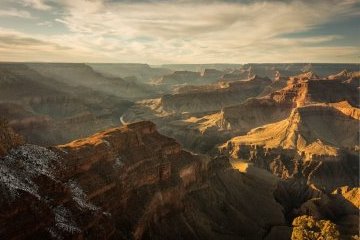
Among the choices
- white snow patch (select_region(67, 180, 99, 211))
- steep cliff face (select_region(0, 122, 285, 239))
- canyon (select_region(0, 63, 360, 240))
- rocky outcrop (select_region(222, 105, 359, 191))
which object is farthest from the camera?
rocky outcrop (select_region(222, 105, 359, 191))

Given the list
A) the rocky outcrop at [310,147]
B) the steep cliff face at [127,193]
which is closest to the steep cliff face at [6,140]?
the steep cliff face at [127,193]

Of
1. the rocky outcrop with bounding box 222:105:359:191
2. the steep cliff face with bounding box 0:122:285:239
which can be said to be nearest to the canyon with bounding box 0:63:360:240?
the steep cliff face with bounding box 0:122:285:239

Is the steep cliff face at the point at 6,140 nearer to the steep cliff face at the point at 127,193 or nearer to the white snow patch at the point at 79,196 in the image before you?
the steep cliff face at the point at 127,193

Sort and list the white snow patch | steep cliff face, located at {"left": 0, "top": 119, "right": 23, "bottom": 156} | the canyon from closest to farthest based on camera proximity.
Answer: the canyon
steep cliff face, located at {"left": 0, "top": 119, "right": 23, "bottom": 156}
the white snow patch

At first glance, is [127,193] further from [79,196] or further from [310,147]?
[310,147]

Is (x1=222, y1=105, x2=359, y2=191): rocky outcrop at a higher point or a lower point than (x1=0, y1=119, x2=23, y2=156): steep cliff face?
lower

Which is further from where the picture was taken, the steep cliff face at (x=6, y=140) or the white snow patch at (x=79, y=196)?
the white snow patch at (x=79, y=196)

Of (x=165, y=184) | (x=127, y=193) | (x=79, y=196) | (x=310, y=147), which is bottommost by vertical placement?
(x=310, y=147)

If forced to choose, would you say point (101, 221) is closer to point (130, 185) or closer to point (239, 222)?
point (130, 185)

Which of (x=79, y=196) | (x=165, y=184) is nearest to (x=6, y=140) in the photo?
(x=79, y=196)

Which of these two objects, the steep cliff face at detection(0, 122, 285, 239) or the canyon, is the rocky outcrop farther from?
the steep cliff face at detection(0, 122, 285, 239)
